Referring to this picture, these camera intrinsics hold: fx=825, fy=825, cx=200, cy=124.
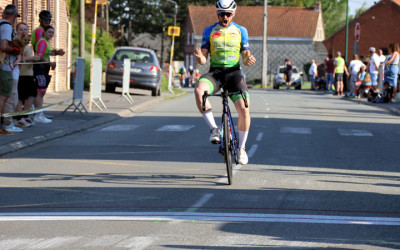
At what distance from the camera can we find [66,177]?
981cm

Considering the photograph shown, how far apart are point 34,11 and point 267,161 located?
17.2 metres

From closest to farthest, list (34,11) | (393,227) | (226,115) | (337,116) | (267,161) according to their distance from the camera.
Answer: (393,227), (226,115), (267,161), (337,116), (34,11)

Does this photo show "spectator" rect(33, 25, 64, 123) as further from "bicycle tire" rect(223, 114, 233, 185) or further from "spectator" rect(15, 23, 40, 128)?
"bicycle tire" rect(223, 114, 233, 185)

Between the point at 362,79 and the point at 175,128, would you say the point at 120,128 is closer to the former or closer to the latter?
the point at 175,128

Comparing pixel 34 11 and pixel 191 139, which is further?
pixel 34 11

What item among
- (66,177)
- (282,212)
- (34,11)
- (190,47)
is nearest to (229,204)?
(282,212)

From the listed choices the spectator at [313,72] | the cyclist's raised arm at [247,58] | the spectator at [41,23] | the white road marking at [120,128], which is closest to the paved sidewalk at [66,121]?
the white road marking at [120,128]

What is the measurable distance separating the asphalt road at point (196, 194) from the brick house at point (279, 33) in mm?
68671

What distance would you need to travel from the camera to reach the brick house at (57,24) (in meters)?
26.6

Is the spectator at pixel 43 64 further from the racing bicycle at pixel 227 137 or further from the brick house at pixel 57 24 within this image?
the brick house at pixel 57 24

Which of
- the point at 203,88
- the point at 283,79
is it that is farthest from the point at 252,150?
the point at 283,79

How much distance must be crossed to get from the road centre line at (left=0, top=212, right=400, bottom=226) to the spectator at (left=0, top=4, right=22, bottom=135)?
248 inches

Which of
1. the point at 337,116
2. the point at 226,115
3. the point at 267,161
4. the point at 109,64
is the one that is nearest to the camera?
the point at 226,115

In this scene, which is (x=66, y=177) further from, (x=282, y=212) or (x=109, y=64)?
(x=109, y=64)
